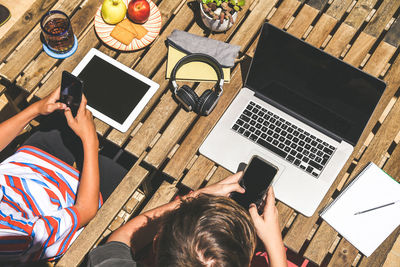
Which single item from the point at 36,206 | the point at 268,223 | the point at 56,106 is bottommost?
the point at 36,206

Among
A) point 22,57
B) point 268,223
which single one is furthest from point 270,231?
point 22,57

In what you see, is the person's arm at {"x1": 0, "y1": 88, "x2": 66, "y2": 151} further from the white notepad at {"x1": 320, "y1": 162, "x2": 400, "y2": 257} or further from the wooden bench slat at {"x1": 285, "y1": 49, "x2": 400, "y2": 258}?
the white notepad at {"x1": 320, "y1": 162, "x2": 400, "y2": 257}

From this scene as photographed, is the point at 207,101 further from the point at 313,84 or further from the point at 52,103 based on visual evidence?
the point at 52,103

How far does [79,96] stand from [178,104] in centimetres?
46

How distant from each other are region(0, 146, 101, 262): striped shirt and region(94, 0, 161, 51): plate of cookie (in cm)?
65

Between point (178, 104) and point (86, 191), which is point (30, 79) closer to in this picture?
point (86, 191)

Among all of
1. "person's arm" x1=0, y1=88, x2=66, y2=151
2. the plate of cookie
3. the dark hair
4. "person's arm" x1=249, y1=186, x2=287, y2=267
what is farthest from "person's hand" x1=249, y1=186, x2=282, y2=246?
"person's arm" x1=0, y1=88, x2=66, y2=151

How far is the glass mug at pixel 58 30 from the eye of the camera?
1.76 m

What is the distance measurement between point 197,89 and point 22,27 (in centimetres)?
94

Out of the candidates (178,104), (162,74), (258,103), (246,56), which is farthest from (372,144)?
(162,74)

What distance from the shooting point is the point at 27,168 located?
5.83 ft

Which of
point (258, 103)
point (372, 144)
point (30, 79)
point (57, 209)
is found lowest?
point (57, 209)

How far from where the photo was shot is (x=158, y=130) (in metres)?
1.77

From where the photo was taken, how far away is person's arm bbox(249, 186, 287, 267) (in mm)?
1613
